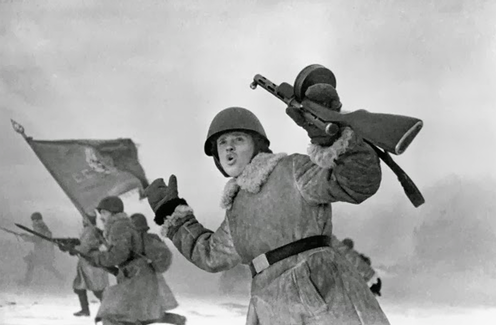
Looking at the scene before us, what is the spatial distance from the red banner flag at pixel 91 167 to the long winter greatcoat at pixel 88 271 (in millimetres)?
150

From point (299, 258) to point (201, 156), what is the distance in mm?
1830

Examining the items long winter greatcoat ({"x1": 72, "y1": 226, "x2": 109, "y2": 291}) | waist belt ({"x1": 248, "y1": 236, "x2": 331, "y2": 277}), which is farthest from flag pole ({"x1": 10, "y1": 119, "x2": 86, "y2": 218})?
waist belt ({"x1": 248, "y1": 236, "x2": 331, "y2": 277})

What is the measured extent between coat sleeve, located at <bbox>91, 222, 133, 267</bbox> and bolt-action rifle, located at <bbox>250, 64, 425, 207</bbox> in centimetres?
171

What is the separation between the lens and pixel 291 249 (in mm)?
1795

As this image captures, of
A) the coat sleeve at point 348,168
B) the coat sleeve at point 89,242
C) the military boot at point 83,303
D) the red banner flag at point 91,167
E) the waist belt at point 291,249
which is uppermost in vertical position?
the red banner flag at point 91,167

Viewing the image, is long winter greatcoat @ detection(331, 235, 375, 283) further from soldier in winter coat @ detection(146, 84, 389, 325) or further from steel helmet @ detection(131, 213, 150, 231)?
steel helmet @ detection(131, 213, 150, 231)

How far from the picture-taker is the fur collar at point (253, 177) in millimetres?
1868

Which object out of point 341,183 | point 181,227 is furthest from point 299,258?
point 181,227

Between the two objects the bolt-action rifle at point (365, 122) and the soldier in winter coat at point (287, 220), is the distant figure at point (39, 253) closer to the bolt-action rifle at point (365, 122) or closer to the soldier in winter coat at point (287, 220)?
the soldier in winter coat at point (287, 220)

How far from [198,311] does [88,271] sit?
0.68 m

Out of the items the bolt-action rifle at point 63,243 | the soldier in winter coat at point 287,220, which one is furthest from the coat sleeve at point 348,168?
the bolt-action rifle at point 63,243

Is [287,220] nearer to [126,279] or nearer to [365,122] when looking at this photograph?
[365,122]

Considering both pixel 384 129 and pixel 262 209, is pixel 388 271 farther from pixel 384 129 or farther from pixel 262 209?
pixel 384 129

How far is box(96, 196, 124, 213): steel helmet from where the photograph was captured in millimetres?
3484
